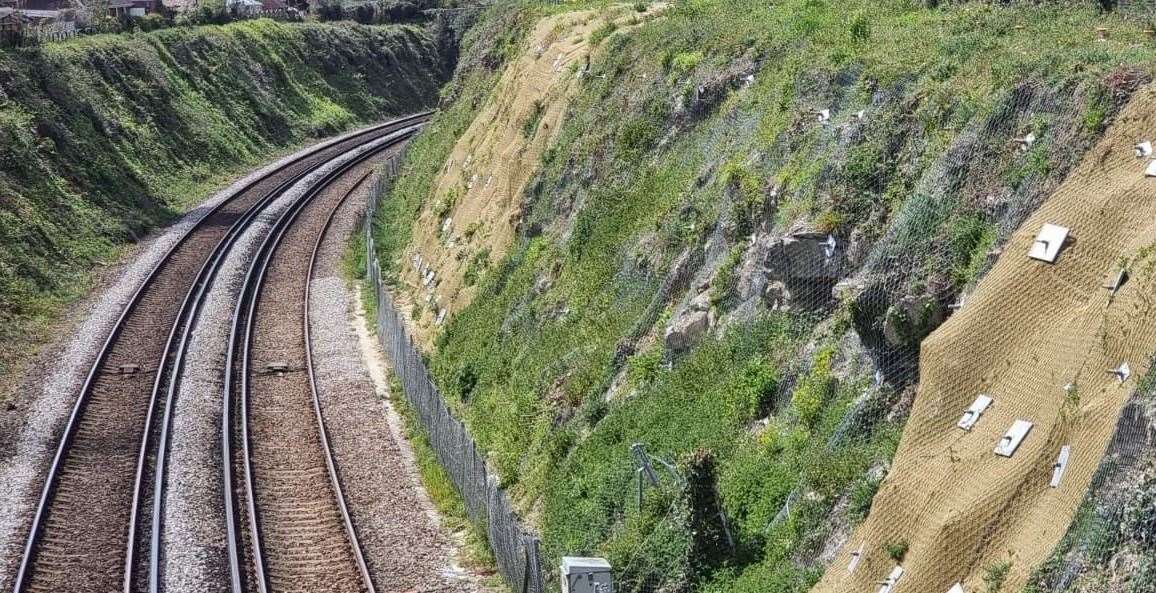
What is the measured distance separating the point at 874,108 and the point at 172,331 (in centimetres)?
2076

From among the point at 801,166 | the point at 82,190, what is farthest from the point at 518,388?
the point at 82,190

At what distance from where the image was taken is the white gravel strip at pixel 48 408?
894 inches

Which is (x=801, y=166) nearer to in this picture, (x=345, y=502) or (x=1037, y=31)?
(x=1037, y=31)

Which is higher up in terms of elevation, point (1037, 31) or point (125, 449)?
point (1037, 31)

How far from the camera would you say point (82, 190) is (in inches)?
1925

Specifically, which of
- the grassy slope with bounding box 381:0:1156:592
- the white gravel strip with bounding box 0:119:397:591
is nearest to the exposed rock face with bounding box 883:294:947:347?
the grassy slope with bounding box 381:0:1156:592

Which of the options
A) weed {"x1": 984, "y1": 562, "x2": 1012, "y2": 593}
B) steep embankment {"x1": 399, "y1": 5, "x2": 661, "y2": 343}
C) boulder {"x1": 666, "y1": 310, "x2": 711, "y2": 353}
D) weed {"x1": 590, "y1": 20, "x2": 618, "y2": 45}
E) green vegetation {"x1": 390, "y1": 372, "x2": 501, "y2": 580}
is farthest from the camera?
weed {"x1": 590, "y1": 20, "x2": 618, "y2": 45}

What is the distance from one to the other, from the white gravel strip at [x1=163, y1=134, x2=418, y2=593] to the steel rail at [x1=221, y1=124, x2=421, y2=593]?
20 cm

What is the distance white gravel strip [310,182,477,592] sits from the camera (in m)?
21.3

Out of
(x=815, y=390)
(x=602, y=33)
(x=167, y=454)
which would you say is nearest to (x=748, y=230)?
(x=815, y=390)

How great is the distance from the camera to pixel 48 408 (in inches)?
1131

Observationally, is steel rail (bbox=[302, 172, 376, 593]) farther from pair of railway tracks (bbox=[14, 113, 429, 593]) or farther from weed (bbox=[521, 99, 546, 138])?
weed (bbox=[521, 99, 546, 138])

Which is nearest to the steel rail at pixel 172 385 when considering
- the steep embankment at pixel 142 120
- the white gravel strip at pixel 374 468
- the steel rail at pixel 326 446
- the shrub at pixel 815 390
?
the steel rail at pixel 326 446

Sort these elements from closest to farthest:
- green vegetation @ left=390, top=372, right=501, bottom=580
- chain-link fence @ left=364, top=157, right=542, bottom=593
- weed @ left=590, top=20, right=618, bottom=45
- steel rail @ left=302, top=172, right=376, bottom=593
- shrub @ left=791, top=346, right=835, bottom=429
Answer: shrub @ left=791, top=346, right=835, bottom=429
chain-link fence @ left=364, top=157, right=542, bottom=593
steel rail @ left=302, top=172, right=376, bottom=593
green vegetation @ left=390, top=372, right=501, bottom=580
weed @ left=590, top=20, right=618, bottom=45
